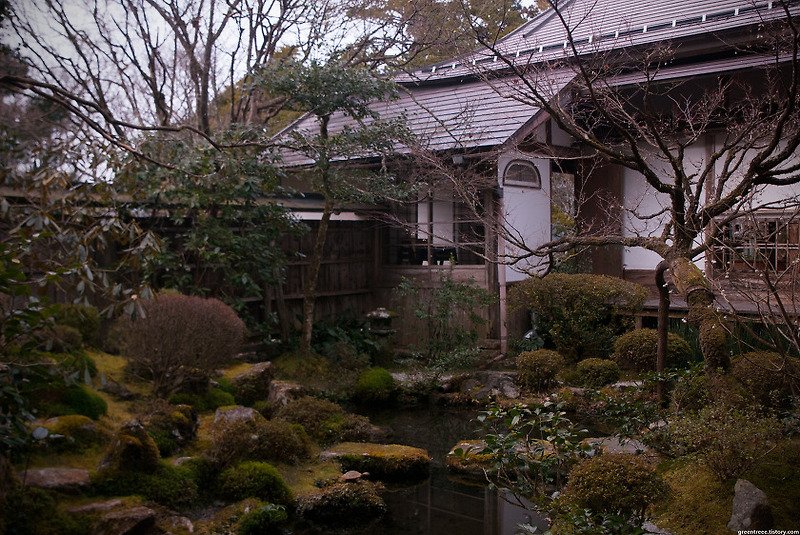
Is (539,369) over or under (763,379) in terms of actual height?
under

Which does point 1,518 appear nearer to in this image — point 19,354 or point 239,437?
point 19,354

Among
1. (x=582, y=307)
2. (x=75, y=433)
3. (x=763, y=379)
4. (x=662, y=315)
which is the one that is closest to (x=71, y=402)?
(x=75, y=433)

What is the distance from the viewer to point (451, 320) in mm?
11875

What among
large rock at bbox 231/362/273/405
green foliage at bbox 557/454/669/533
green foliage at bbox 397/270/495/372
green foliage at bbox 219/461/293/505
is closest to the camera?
green foliage at bbox 557/454/669/533

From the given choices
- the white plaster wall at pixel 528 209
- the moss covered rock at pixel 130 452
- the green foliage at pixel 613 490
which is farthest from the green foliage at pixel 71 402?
the white plaster wall at pixel 528 209

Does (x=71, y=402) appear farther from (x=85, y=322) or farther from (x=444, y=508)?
(x=444, y=508)

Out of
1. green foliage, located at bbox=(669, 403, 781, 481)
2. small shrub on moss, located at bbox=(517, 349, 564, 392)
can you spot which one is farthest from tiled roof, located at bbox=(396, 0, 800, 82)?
green foliage, located at bbox=(669, 403, 781, 481)

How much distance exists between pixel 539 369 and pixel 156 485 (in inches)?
222

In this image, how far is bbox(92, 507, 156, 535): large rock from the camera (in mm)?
4918

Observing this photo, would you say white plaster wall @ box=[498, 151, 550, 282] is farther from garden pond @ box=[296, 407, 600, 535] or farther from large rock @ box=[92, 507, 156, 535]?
large rock @ box=[92, 507, 156, 535]

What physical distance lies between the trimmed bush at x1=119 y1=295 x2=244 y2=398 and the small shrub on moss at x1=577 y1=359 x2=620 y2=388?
16.4 feet

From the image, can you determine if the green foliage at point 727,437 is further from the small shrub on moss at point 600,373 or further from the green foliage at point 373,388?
the green foliage at point 373,388

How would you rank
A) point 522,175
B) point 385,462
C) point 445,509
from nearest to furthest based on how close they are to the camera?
point 445,509 < point 385,462 < point 522,175

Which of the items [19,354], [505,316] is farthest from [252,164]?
[19,354]
